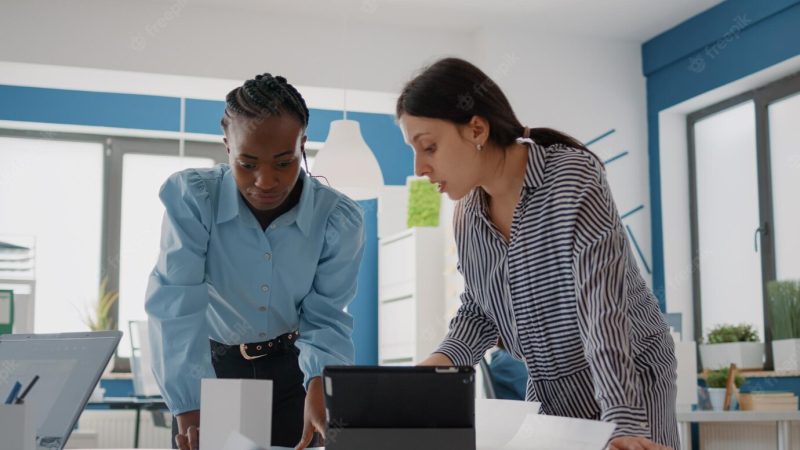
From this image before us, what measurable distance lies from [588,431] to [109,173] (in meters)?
6.53

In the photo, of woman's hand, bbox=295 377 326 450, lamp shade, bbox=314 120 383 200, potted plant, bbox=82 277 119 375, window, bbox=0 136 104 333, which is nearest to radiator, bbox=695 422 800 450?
lamp shade, bbox=314 120 383 200

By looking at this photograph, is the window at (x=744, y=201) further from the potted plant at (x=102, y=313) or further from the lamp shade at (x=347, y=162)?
the potted plant at (x=102, y=313)

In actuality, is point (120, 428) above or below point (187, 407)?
below

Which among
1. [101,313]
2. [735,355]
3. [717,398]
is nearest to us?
[717,398]

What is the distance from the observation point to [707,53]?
5.87 m

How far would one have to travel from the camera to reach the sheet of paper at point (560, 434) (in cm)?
110

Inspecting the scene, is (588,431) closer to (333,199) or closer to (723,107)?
(333,199)

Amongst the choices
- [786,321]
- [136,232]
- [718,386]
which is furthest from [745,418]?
[136,232]

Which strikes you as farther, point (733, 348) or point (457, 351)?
point (733, 348)

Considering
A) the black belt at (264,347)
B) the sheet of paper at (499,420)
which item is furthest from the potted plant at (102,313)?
the sheet of paper at (499,420)

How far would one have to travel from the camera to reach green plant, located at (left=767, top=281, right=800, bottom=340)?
503 centimetres

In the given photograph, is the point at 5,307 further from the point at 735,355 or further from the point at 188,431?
the point at 735,355

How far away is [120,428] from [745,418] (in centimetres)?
461

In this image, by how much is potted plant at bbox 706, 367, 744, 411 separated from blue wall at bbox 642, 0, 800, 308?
68.9 inches
